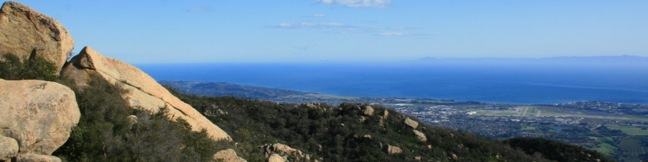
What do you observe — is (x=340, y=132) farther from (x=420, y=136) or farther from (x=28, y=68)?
(x=28, y=68)

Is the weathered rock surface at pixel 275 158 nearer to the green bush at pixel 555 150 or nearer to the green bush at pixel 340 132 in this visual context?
the green bush at pixel 340 132

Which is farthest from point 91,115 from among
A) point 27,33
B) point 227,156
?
point 227,156

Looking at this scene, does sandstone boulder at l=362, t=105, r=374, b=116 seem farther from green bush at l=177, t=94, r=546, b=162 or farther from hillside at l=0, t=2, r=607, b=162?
hillside at l=0, t=2, r=607, b=162

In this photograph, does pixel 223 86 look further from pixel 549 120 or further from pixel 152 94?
pixel 152 94

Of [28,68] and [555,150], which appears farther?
[555,150]

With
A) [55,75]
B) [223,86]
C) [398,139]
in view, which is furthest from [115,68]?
[223,86]

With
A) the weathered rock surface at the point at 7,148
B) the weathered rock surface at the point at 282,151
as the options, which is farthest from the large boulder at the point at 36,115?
the weathered rock surface at the point at 282,151
